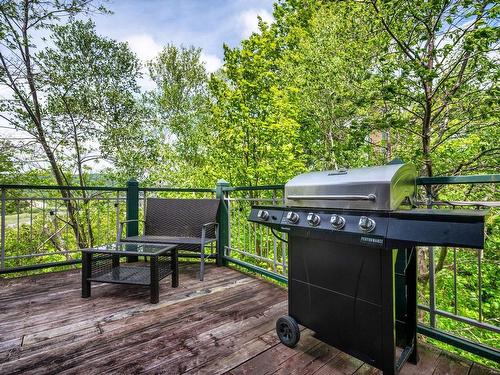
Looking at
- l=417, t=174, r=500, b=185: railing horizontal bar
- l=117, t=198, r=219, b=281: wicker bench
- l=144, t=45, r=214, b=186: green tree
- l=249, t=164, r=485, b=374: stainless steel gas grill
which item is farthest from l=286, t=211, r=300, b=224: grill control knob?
l=144, t=45, r=214, b=186: green tree

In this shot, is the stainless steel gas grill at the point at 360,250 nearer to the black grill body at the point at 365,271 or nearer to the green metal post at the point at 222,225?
the black grill body at the point at 365,271

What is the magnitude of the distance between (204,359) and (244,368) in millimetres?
272

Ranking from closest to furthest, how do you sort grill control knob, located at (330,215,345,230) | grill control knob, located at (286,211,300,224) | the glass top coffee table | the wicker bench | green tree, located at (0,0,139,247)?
grill control knob, located at (330,215,345,230) < grill control knob, located at (286,211,300,224) < the glass top coffee table < the wicker bench < green tree, located at (0,0,139,247)

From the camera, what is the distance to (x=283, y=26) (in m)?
10.1

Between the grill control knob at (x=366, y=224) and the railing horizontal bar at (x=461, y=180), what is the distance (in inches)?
28.7

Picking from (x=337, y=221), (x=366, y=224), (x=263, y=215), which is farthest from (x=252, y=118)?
(x=366, y=224)

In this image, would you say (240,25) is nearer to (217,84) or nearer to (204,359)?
(217,84)

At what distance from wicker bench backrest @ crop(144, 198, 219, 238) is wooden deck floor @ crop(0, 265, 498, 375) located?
2.80 feet

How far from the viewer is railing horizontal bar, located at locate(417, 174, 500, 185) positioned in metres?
1.49

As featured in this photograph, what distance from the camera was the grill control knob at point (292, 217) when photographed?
5.22 ft

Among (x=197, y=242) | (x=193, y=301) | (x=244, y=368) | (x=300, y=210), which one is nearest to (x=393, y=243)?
(x=300, y=210)

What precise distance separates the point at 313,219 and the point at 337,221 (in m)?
0.15

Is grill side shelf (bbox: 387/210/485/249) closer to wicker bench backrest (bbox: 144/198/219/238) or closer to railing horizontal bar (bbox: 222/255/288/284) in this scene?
railing horizontal bar (bbox: 222/255/288/284)

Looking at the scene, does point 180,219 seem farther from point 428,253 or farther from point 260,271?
point 428,253
